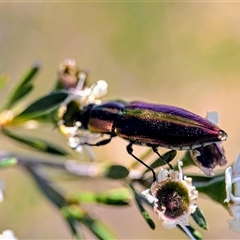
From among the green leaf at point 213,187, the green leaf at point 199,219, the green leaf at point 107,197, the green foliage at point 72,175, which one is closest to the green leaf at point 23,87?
the green foliage at point 72,175

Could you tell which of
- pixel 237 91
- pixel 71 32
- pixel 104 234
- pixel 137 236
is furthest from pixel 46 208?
pixel 104 234

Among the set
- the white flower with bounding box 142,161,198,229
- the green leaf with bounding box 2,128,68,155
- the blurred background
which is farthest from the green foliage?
the blurred background

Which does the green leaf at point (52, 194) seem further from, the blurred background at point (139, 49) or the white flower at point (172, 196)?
the blurred background at point (139, 49)

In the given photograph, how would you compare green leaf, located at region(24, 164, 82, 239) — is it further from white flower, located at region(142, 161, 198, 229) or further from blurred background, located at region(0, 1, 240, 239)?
blurred background, located at region(0, 1, 240, 239)

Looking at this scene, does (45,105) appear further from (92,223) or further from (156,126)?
(156,126)

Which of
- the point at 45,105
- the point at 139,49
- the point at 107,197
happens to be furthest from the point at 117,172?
the point at 139,49

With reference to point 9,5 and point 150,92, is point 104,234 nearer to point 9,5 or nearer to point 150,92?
point 150,92

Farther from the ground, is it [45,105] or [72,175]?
[45,105]
